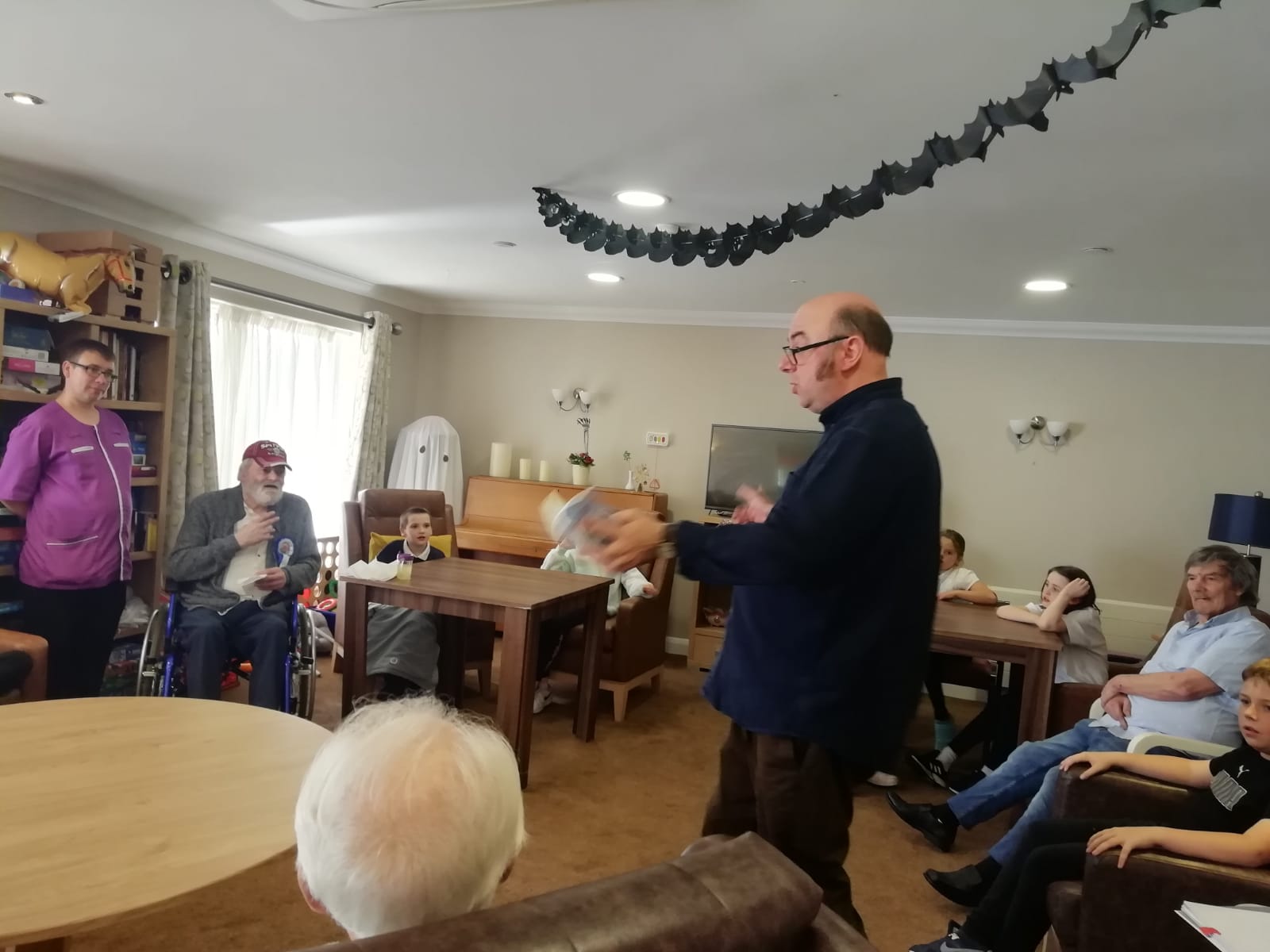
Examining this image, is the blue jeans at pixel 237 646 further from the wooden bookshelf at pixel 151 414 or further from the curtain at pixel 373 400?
the curtain at pixel 373 400

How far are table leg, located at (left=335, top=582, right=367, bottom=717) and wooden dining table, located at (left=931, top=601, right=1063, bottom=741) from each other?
2148mm

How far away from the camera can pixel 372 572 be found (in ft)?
10.8

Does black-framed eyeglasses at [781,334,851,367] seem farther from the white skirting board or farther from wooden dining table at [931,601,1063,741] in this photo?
the white skirting board

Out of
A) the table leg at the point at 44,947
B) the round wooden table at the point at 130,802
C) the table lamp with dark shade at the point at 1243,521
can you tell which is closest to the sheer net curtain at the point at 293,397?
the round wooden table at the point at 130,802

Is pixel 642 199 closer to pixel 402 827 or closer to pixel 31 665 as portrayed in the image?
pixel 31 665

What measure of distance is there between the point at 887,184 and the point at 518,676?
2.02 metres

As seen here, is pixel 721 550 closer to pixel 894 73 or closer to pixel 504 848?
pixel 504 848

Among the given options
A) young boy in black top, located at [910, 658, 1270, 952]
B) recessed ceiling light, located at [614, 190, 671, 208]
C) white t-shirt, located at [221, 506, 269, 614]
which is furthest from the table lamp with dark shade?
white t-shirt, located at [221, 506, 269, 614]

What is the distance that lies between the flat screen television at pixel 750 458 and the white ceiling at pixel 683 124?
1506 mm

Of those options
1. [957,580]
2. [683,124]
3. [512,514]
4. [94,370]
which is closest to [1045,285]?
[957,580]

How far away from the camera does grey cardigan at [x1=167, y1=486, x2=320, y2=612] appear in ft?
9.88

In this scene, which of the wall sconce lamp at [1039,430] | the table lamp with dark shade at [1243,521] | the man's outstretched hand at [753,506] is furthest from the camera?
the wall sconce lamp at [1039,430]

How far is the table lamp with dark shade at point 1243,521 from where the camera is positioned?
4.01 metres

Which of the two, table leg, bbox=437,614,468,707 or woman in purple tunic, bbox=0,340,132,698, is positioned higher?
woman in purple tunic, bbox=0,340,132,698
